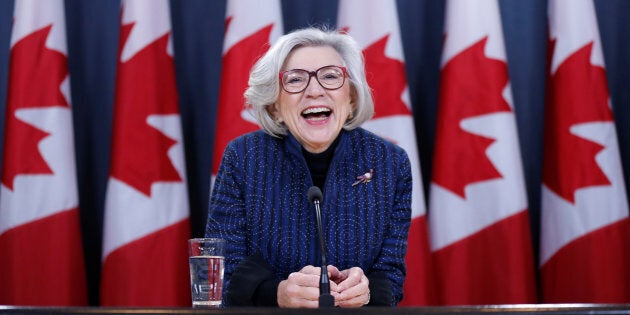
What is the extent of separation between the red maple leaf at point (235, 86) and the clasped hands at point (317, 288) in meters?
1.46

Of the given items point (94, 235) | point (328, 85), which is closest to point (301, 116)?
point (328, 85)

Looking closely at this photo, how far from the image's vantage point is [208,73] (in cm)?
374

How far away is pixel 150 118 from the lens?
11.1 feet

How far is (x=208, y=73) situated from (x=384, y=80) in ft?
2.69

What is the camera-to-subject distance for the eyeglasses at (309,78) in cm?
223

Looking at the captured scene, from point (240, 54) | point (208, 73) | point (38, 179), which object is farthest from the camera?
point (208, 73)

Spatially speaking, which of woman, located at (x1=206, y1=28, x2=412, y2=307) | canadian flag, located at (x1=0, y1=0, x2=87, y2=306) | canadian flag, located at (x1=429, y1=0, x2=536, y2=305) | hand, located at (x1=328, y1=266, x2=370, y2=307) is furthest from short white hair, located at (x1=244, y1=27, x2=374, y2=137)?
canadian flag, located at (x1=0, y1=0, x2=87, y2=306)

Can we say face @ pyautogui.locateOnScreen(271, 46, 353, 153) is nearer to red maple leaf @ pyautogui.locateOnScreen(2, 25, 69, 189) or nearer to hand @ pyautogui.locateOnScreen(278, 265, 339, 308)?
hand @ pyautogui.locateOnScreen(278, 265, 339, 308)

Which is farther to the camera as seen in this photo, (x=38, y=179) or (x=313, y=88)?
(x=38, y=179)

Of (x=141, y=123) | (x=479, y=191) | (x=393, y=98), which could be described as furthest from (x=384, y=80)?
(x=141, y=123)

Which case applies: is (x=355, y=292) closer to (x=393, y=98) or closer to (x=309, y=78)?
(x=309, y=78)

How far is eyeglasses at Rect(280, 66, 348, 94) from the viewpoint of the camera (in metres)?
2.23

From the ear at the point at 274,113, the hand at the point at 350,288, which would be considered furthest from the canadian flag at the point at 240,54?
the hand at the point at 350,288

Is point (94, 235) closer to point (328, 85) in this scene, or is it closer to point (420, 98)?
point (420, 98)
